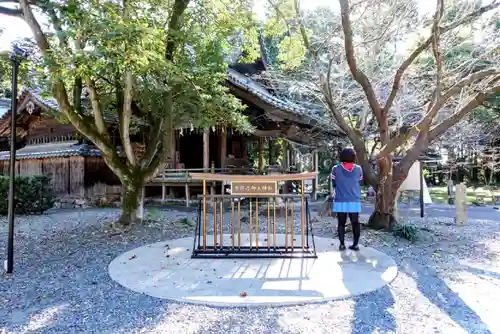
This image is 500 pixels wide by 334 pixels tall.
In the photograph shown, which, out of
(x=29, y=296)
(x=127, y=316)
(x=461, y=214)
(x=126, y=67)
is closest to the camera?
(x=127, y=316)

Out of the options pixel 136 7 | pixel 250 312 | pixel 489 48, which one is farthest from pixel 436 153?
pixel 250 312

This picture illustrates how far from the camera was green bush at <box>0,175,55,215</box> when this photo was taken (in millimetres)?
10891

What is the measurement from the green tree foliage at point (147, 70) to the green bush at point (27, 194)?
371cm

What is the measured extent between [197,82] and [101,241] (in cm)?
346

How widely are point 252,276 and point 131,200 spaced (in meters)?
4.08

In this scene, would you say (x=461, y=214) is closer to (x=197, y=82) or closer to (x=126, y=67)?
(x=197, y=82)

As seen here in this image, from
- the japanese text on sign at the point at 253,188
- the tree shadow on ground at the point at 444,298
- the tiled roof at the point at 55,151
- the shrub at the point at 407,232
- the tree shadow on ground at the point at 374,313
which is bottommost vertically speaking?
the tree shadow on ground at the point at 444,298

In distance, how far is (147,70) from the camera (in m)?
5.84

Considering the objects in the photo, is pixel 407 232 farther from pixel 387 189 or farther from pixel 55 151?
pixel 55 151

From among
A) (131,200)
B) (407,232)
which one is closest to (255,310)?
(407,232)

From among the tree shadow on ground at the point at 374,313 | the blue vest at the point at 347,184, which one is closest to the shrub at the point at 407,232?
the blue vest at the point at 347,184

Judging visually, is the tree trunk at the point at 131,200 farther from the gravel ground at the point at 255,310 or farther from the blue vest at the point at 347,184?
the blue vest at the point at 347,184

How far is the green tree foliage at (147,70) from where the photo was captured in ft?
17.0

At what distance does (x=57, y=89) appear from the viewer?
6.60m
